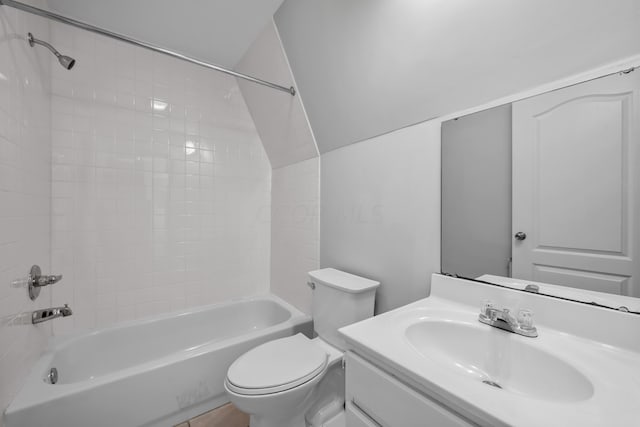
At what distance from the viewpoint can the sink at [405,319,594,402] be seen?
0.64m

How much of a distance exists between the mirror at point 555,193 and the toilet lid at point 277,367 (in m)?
0.80

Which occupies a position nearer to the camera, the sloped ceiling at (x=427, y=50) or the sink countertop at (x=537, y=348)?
the sink countertop at (x=537, y=348)

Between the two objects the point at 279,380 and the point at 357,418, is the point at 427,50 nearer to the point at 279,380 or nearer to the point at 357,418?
the point at 357,418

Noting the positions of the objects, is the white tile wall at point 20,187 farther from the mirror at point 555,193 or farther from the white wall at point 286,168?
the mirror at point 555,193

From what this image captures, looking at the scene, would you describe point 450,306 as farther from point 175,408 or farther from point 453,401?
point 175,408

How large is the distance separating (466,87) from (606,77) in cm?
39

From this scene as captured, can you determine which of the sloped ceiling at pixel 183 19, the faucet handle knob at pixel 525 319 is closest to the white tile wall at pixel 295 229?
the sloped ceiling at pixel 183 19

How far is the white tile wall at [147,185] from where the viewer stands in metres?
1.64

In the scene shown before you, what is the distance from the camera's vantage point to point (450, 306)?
1021mm

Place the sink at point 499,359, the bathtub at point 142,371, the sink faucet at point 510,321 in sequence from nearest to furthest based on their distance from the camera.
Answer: the sink at point 499,359
the sink faucet at point 510,321
the bathtub at point 142,371

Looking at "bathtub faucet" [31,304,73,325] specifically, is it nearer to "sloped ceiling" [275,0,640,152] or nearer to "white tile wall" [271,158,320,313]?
"white tile wall" [271,158,320,313]

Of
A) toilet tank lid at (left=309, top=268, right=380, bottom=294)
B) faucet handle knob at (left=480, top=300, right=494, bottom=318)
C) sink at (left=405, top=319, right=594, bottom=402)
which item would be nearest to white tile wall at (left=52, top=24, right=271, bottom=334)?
toilet tank lid at (left=309, top=268, right=380, bottom=294)

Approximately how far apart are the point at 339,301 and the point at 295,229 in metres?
0.87

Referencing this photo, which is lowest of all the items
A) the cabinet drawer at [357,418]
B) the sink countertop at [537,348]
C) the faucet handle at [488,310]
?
the cabinet drawer at [357,418]
